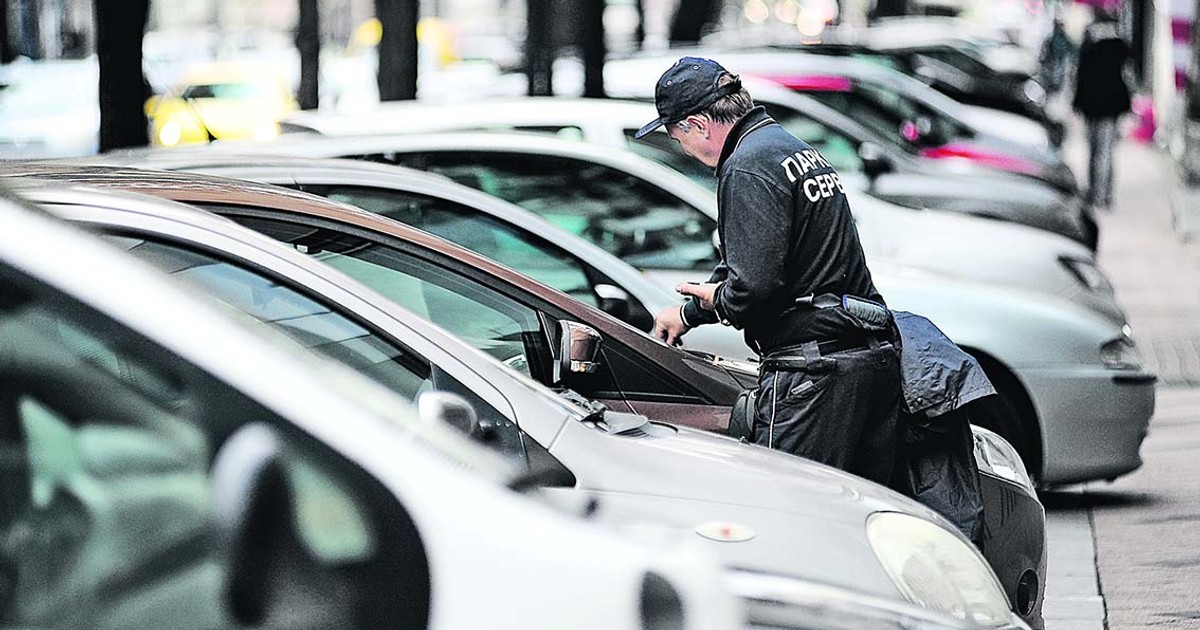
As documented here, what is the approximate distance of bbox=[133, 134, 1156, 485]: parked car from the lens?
22.3ft

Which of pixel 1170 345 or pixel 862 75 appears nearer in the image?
pixel 1170 345

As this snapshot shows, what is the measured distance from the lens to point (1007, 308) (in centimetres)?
688

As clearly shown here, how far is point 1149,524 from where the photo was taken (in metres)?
6.96

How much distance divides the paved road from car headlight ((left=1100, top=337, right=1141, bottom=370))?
612mm

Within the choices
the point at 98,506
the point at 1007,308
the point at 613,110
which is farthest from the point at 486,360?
the point at 613,110

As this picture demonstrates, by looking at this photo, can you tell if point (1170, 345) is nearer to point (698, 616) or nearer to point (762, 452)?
point (762, 452)

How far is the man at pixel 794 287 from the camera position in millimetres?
4648

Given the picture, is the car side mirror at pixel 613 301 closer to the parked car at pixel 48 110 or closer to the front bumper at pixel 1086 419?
the front bumper at pixel 1086 419

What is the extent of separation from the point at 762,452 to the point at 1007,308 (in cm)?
333

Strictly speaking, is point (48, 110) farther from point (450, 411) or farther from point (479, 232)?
point (450, 411)

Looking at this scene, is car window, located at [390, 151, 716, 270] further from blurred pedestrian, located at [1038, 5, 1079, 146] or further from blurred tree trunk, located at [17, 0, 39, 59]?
blurred tree trunk, located at [17, 0, 39, 59]

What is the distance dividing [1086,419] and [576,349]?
3159 millimetres

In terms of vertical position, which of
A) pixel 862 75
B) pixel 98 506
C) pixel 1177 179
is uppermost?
pixel 98 506

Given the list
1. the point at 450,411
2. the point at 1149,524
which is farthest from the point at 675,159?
the point at 450,411
